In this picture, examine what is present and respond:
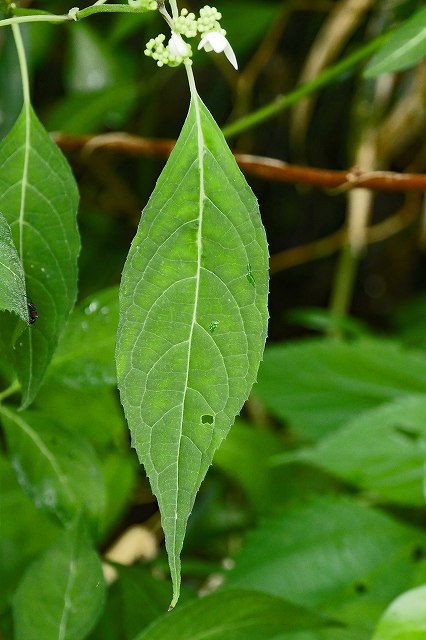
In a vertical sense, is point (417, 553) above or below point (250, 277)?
below

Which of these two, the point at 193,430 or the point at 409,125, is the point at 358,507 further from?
the point at 409,125

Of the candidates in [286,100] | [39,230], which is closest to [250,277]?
[39,230]

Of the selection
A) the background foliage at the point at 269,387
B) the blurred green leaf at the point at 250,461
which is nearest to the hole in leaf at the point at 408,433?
the background foliage at the point at 269,387

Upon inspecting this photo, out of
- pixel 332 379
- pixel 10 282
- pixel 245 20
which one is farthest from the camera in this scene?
pixel 245 20

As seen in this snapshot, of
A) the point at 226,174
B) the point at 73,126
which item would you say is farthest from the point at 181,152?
the point at 73,126

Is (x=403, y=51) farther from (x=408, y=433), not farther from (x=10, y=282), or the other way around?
(x=408, y=433)

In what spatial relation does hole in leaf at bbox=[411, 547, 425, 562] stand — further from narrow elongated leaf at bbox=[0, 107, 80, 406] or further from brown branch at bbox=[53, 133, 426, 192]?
narrow elongated leaf at bbox=[0, 107, 80, 406]

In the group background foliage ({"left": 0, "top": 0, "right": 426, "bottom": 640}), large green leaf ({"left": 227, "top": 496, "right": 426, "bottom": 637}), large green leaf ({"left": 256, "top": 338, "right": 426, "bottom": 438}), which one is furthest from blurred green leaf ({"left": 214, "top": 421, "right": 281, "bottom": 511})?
large green leaf ({"left": 227, "top": 496, "right": 426, "bottom": 637})
